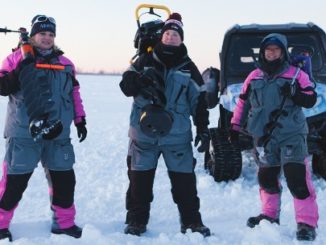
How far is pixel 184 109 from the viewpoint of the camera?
415 centimetres

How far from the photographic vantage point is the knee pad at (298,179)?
414cm

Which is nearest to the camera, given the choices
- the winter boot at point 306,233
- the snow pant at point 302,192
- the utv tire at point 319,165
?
the winter boot at point 306,233

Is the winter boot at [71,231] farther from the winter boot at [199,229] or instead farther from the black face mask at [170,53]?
the black face mask at [170,53]

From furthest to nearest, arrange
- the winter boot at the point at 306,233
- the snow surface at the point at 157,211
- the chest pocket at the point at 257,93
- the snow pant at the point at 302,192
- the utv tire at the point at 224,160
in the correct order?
the utv tire at the point at 224,160 < the chest pocket at the point at 257,93 < the snow pant at the point at 302,192 < the winter boot at the point at 306,233 < the snow surface at the point at 157,211

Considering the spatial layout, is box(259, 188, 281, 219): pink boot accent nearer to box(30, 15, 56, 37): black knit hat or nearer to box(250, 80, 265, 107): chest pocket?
box(250, 80, 265, 107): chest pocket

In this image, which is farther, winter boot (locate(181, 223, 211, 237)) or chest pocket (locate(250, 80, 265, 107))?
chest pocket (locate(250, 80, 265, 107))

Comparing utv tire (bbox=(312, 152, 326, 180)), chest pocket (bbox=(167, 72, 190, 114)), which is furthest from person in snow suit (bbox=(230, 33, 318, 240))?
utv tire (bbox=(312, 152, 326, 180))

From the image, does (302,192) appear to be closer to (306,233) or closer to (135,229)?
(306,233)

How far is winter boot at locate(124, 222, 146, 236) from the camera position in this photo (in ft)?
13.6

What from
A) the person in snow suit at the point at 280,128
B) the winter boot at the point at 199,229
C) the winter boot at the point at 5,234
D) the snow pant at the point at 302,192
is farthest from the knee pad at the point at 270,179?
the winter boot at the point at 5,234

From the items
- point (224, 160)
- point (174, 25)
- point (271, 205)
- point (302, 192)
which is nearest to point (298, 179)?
point (302, 192)

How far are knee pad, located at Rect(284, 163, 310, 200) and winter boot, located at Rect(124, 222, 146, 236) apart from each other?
1330 mm

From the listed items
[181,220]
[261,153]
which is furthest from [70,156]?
[261,153]

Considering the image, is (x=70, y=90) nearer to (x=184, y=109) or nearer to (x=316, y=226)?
(x=184, y=109)
